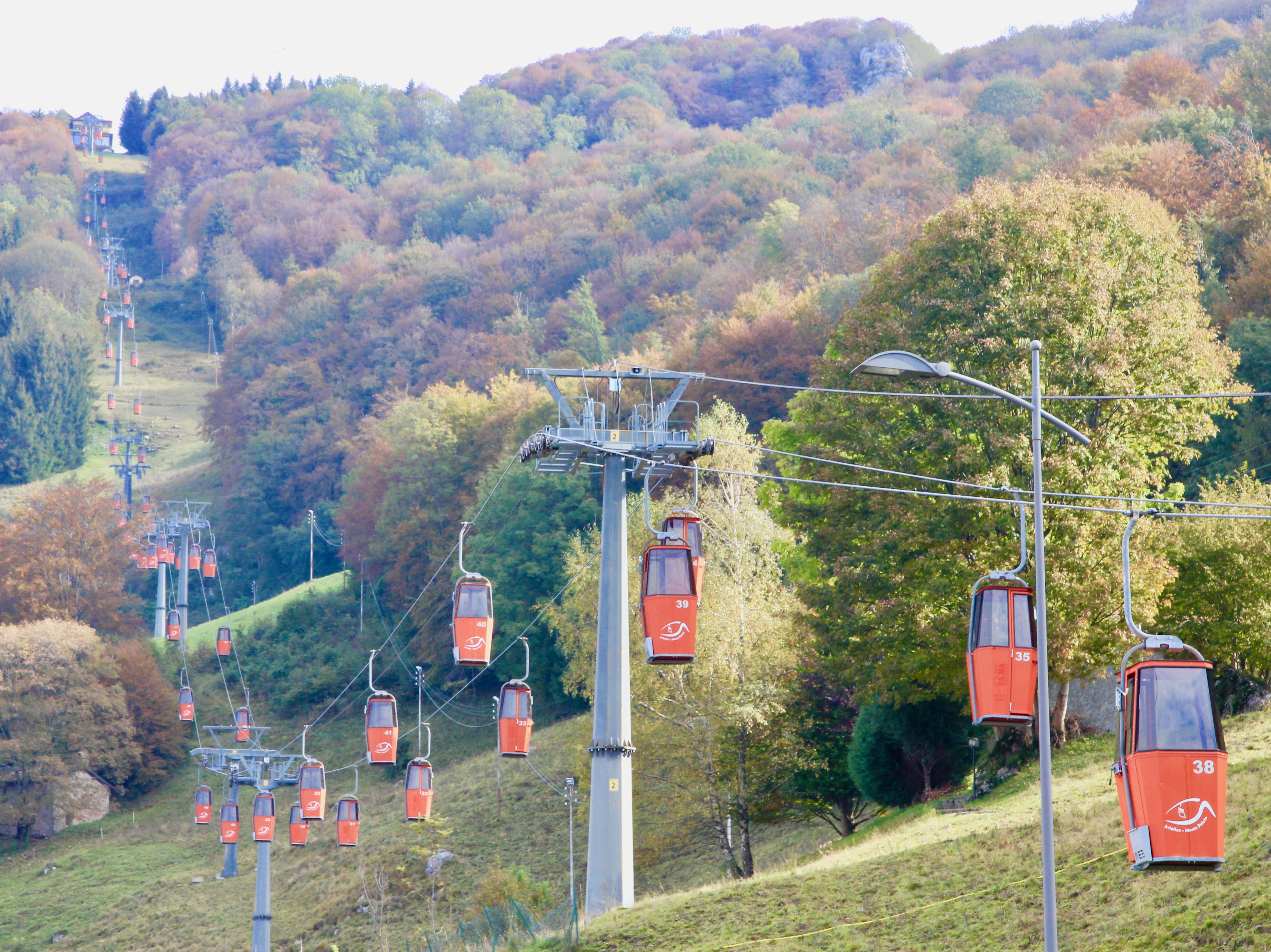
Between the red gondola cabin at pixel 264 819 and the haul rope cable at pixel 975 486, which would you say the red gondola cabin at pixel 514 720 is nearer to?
the haul rope cable at pixel 975 486

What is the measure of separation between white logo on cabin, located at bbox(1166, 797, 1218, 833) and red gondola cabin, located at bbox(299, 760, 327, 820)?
1256 inches

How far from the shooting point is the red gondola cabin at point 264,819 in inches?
1789

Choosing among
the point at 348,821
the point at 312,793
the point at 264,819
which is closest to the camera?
the point at 348,821

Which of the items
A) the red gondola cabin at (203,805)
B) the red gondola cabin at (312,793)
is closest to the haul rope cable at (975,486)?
the red gondola cabin at (312,793)

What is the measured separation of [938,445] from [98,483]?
67.5m

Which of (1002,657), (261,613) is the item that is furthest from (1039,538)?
(261,613)

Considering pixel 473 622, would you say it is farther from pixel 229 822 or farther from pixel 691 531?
pixel 229 822

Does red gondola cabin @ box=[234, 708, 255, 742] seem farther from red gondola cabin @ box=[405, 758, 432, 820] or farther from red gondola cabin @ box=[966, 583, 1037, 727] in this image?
red gondola cabin @ box=[966, 583, 1037, 727]

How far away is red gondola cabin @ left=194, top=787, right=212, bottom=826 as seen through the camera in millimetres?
53625

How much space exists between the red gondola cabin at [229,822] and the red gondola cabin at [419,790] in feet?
51.8

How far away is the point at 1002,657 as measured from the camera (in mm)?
20188

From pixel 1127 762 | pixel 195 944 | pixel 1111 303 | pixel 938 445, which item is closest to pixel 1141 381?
pixel 1111 303

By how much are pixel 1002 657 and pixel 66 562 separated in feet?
232

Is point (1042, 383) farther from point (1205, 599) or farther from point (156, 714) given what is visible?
point (156, 714)
